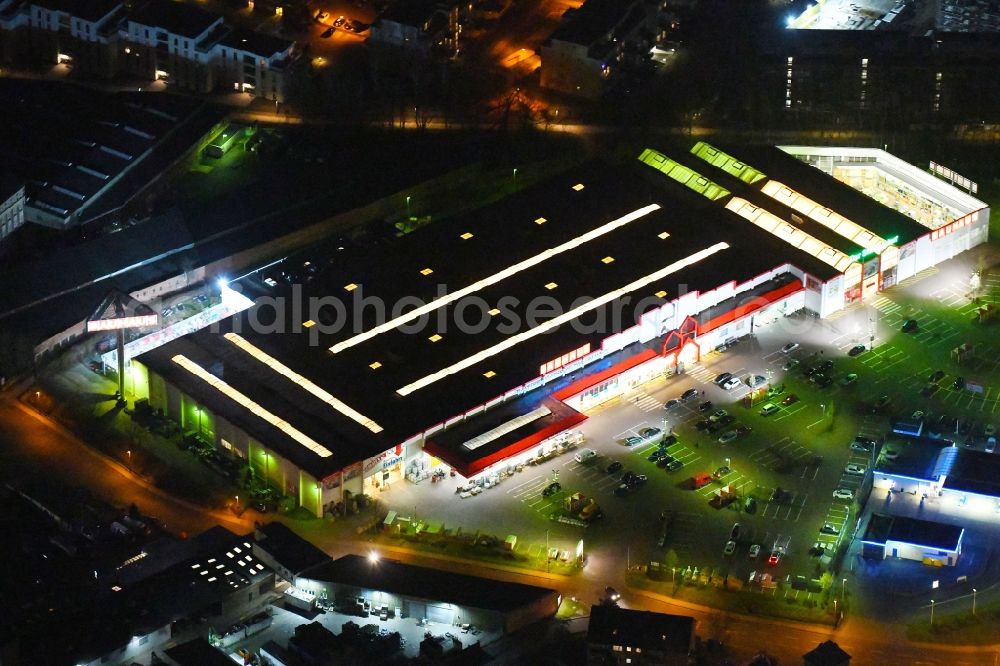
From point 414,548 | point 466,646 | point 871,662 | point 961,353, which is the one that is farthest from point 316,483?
point 961,353

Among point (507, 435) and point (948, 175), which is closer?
point (507, 435)

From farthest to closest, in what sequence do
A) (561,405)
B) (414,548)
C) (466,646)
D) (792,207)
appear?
(792,207), (561,405), (414,548), (466,646)

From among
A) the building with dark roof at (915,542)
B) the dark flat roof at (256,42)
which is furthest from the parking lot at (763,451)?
the dark flat roof at (256,42)

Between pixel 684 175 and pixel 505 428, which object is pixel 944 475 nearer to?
pixel 505 428

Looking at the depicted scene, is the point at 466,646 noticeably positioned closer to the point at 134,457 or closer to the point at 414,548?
the point at 414,548

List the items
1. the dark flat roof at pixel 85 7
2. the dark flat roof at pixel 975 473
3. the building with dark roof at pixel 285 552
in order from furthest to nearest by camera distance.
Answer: the dark flat roof at pixel 85 7 < the dark flat roof at pixel 975 473 < the building with dark roof at pixel 285 552

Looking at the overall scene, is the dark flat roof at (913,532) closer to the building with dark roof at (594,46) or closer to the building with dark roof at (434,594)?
the building with dark roof at (434,594)
